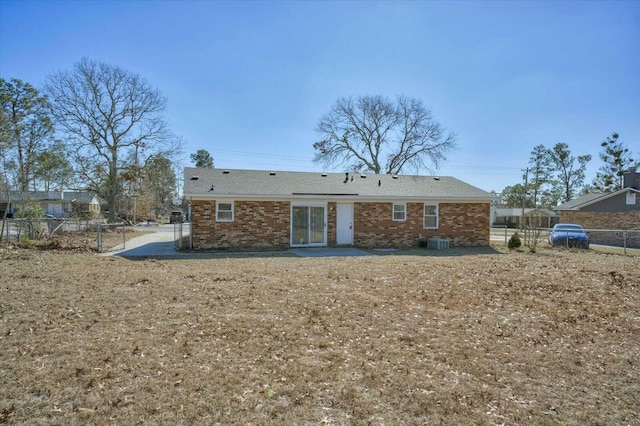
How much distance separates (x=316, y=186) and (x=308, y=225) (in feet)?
7.28

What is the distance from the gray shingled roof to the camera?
623 inches

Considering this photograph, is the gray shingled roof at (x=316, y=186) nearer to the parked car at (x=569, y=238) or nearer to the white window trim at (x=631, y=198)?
the parked car at (x=569, y=238)

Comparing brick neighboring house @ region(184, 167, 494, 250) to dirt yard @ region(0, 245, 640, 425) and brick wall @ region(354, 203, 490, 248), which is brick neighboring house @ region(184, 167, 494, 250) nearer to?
brick wall @ region(354, 203, 490, 248)

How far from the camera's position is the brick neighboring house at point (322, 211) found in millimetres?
15422

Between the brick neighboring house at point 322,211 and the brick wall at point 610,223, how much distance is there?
12202 mm

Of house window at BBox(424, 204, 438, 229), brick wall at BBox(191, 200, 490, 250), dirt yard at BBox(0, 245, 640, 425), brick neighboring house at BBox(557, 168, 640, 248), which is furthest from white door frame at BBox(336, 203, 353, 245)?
brick neighboring house at BBox(557, 168, 640, 248)

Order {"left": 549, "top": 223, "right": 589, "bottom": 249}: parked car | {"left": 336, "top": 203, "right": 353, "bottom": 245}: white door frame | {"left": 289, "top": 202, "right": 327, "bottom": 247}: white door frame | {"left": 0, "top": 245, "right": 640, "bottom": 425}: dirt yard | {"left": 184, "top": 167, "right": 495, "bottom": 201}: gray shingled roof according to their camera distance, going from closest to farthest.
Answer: {"left": 0, "top": 245, "right": 640, "bottom": 425}: dirt yard < {"left": 184, "top": 167, "right": 495, "bottom": 201}: gray shingled roof < {"left": 289, "top": 202, "right": 327, "bottom": 247}: white door frame < {"left": 336, "top": 203, "right": 353, "bottom": 245}: white door frame < {"left": 549, "top": 223, "right": 589, "bottom": 249}: parked car

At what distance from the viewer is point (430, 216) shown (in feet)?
60.0

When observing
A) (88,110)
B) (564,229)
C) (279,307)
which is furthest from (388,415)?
(88,110)

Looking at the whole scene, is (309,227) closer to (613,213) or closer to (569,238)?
(569,238)

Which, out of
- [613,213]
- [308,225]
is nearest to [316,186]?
[308,225]

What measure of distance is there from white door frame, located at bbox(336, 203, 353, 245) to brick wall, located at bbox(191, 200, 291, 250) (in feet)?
7.80

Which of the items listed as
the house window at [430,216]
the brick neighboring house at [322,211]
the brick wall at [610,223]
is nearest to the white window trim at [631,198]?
the brick wall at [610,223]

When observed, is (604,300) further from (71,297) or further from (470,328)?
(71,297)
